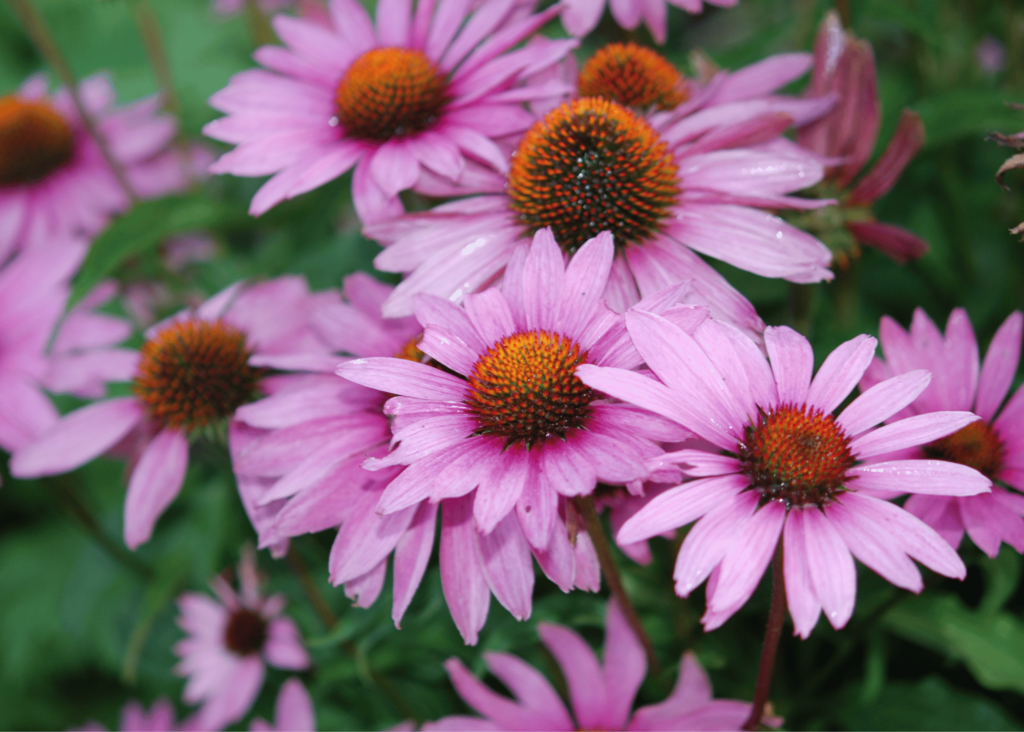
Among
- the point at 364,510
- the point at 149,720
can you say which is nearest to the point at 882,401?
the point at 364,510

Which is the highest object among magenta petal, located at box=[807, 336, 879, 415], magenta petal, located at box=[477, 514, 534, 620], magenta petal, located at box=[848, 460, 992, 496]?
magenta petal, located at box=[807, 336, 879, 415]

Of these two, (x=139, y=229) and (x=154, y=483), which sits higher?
(x=139, y=229)

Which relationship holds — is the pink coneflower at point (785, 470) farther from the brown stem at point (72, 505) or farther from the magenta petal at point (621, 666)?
the brown stem at point (72, 505)

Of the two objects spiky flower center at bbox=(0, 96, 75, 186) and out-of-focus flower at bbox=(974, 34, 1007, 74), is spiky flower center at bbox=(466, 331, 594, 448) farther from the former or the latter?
out-of-focus flower at bbox=(974, 34, 1007, 74)

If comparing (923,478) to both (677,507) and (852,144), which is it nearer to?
(677,507)

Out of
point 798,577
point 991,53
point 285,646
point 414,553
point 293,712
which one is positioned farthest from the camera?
point 991,53

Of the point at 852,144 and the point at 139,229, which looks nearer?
the point at 852,144

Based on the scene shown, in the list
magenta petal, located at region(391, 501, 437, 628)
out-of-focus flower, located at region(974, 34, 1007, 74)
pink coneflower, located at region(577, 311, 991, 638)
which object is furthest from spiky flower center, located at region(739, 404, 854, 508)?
out-of-focus flower, located at region(974, 34, 1007, 74)

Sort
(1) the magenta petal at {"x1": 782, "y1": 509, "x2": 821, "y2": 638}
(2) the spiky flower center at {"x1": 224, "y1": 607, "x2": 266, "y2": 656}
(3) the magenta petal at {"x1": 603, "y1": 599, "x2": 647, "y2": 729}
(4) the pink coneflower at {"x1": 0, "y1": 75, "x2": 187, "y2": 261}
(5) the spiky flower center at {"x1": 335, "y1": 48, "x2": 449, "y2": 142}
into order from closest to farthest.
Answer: (1) the magenta petal at {"x1": 782, "y1": 509, "x2": 821, "y2": 638}, (3) the magenta petal at {"x1": 603, "y1": 599, "x2": 647, "y2": 729}, (5) the spiky flower center at {"x1": 335, "y1": 48, "x2": 449, "y2": 142}, (2) the spiky flower center at {"x1": 224, "y1": 607, "x2": 266, "y2": 656}, (4) the pink coneflower at {"x1": 0, "y1": 75, "x2": 187, "y2": 261}
